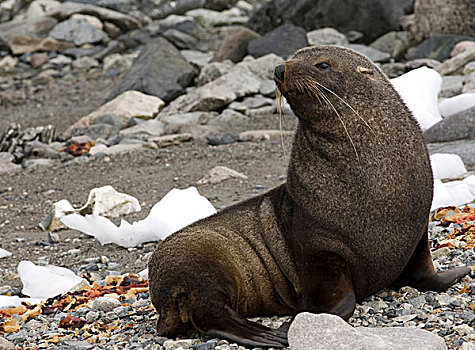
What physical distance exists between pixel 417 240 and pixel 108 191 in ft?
13.9

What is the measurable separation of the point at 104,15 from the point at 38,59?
3382mm

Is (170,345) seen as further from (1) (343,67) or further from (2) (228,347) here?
(1) (343,67)

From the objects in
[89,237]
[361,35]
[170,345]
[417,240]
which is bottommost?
[361,35]

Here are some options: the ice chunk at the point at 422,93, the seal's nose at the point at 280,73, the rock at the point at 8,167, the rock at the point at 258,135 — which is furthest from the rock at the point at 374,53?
the seal's nose at the point at 280,73

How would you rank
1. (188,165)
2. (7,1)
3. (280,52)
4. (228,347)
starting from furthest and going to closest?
(7,1), (280,52), (188,165), (228,347)

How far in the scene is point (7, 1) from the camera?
28.0 metres

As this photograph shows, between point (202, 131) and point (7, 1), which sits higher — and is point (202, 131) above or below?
above

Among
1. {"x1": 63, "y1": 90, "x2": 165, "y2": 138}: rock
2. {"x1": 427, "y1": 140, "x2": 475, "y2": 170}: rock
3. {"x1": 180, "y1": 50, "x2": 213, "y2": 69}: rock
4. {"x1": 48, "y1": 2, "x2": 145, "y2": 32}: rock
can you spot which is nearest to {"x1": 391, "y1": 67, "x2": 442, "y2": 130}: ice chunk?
{"x1": 427, "y1": 140, "x2": 475, "y2": 170}: rock

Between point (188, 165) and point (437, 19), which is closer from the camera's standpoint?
point (188, 165)

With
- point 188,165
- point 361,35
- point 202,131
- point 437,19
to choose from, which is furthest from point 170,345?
point 361,35

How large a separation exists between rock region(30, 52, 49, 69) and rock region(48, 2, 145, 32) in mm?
2915

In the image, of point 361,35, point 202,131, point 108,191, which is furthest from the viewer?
point 361,35

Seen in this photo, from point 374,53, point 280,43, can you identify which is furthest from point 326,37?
point 280,43

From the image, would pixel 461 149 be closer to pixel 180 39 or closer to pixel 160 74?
pixel 160 74
